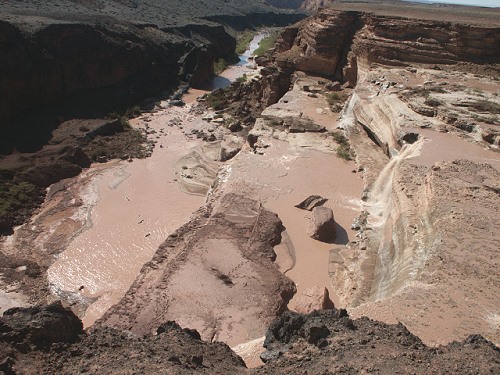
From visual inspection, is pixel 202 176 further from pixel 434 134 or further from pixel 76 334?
pixel 76 334

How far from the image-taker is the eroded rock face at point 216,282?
893cm

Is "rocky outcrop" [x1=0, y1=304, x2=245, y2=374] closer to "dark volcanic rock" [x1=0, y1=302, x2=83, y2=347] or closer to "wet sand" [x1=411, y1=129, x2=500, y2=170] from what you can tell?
"dark volcanic rock" [x1=0, y1=302, x2=83, y2=347]

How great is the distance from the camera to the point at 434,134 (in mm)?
12922

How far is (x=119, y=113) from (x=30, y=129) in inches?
224

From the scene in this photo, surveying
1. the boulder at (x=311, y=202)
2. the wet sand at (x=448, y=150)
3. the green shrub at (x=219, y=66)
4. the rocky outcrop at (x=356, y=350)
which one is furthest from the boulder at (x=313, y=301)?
the green shrub at (x=219, y=66)

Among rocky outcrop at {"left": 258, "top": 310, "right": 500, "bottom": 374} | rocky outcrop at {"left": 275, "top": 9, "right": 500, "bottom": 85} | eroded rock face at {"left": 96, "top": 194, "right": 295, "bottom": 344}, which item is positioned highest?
rocky outcrop at {"left": 275, "top": 9, "right": 500, "bottom": 85}

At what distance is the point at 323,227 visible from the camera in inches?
472

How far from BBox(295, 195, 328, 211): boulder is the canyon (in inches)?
6.5

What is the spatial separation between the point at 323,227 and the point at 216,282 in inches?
144

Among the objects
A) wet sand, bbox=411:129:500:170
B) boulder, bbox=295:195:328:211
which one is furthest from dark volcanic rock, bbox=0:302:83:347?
wet sand, bbox=411:129:500:170

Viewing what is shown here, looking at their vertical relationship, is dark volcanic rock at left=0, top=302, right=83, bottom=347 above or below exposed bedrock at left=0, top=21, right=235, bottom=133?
above

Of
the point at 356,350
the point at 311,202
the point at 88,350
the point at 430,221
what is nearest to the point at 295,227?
the point at 311,202

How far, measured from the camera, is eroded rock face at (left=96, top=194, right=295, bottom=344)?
352 inches

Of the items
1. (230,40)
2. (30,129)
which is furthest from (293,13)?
(30,129)
